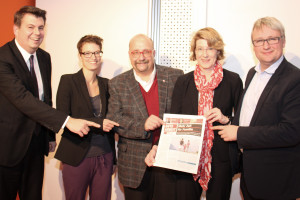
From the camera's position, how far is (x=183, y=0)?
3.43 metres

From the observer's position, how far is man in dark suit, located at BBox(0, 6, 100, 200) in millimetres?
2275

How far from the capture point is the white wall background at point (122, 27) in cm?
318

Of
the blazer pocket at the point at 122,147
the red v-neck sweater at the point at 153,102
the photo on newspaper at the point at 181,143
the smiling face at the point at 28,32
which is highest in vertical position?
the smiling face at the point at 28,32

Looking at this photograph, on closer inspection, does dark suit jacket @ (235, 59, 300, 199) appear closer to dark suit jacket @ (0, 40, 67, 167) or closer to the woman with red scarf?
the woman with red scarf

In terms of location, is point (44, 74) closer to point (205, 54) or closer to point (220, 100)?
point (205, 54)

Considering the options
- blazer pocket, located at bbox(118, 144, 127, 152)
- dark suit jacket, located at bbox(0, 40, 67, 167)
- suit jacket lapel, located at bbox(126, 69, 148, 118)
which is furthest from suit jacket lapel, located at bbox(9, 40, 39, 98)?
blazer pocket, located at bbox(118, 144, 127, 152)

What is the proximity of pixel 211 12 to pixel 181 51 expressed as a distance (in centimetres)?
63

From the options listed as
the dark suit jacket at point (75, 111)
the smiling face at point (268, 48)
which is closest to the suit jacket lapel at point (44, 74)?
the dark suit jacket at point (75, 111)

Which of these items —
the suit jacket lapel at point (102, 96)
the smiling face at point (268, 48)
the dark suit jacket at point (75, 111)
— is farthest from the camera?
the suit jacket lapel at point (102, 96)

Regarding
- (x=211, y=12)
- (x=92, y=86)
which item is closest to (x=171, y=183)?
(x=92, y=86)

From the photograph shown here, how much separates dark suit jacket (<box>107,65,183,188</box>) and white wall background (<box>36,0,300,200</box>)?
1086mm

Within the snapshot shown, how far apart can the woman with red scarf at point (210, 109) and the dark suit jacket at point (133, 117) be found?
6.8 inches

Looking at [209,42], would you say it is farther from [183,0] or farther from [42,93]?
[42,93]

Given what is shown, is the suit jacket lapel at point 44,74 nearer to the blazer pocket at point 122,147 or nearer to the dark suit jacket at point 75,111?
the dark suit jacket at point 75,111
